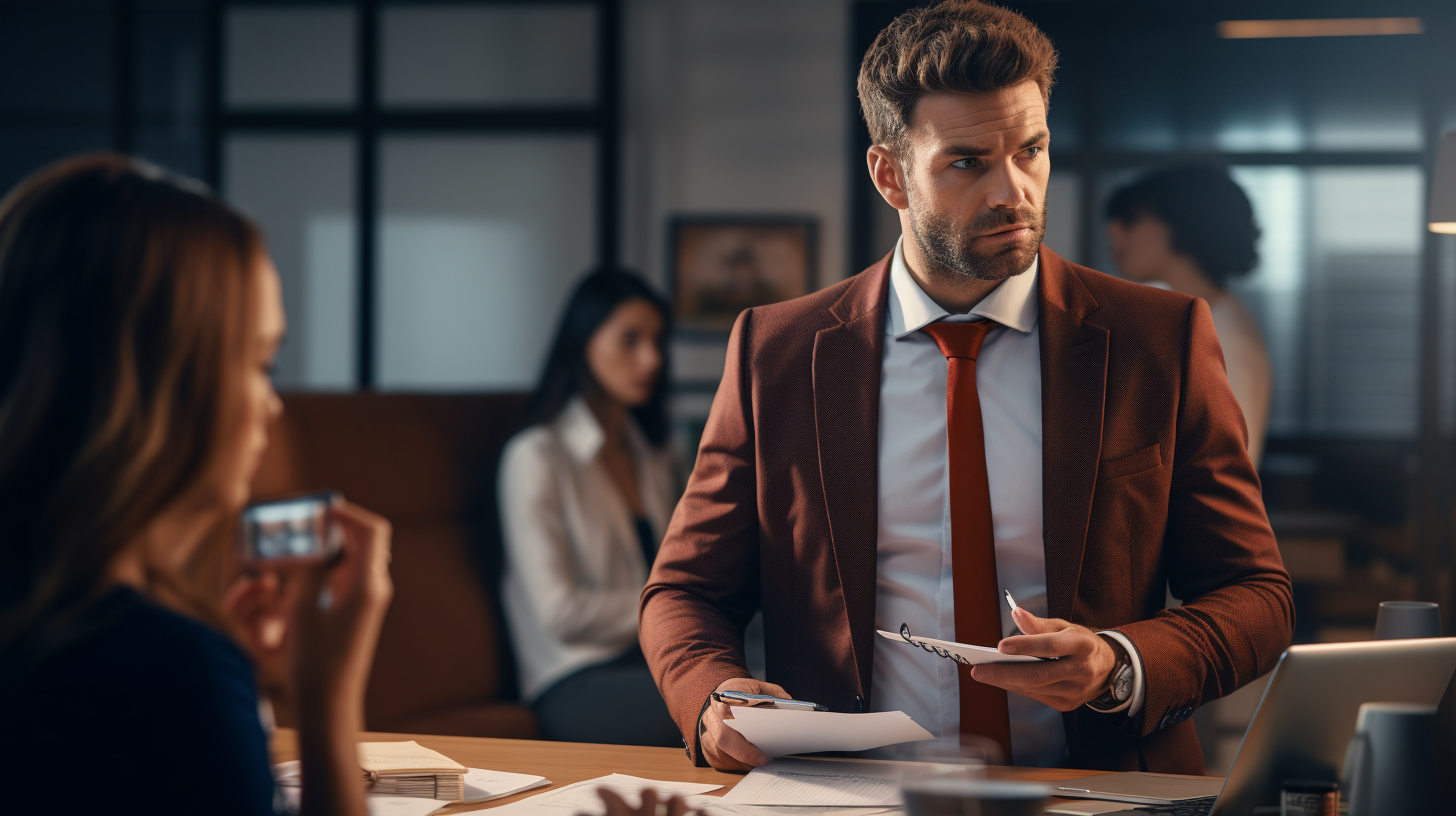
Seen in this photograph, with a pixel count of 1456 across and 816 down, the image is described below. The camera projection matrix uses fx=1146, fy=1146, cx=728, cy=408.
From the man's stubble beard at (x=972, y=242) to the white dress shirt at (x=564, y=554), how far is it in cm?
152

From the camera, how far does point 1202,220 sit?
2971mm

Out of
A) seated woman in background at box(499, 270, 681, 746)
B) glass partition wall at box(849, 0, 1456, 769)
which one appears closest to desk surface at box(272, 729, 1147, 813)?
seated woman in background at box(499, 270, 681, 746)

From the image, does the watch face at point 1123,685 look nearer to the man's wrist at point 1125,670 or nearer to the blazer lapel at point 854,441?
the man's wrist at point 1125,670

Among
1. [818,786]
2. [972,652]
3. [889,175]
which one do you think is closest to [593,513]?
[889,175]

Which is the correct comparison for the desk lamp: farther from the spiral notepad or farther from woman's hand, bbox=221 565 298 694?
woman's hand, bbox=221 565 298 694

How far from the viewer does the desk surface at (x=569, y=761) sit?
1.22 metres

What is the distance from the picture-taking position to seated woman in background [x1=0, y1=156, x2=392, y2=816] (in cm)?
67

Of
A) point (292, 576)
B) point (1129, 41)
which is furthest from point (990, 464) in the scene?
point (1129, 41)

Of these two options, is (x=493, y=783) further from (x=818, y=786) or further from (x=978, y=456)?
(x=978, y=456)

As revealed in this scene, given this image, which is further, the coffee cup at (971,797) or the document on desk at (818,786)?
the document on desk at (818,786)

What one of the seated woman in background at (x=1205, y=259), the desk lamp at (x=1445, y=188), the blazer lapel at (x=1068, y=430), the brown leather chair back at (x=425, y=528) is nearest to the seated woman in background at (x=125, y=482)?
the blazer lapel at (x=1068, y=430)

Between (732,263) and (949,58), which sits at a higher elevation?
(949,58)

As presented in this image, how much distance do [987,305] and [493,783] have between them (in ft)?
2.81

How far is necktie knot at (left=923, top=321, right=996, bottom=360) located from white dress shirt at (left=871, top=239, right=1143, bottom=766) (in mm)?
17
